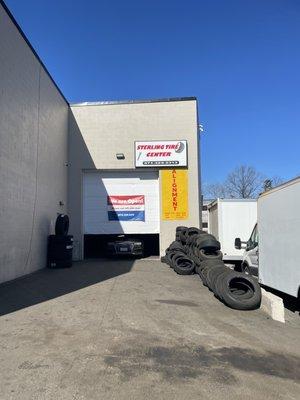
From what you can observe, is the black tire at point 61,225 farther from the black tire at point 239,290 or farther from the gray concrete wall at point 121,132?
the black tire at point 239,290

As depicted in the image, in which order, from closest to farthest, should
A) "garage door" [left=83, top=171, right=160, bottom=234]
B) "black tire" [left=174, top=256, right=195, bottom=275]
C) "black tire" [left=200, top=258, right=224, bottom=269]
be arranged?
"black tire" [left=200, top=258, right=224, bottom=269] < "black tire" [left=174, top=256, right=195, bottom=275] < "garage door" [left=83, top=171, right=160, bottom=234]

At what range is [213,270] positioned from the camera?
11977 mm

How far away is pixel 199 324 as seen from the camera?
8023mm

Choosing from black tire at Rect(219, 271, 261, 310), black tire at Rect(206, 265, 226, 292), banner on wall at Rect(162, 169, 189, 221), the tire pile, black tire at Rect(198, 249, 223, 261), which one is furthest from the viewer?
banner on wall at Rect(162, 169, 189, 221)

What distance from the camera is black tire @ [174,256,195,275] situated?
607 inches

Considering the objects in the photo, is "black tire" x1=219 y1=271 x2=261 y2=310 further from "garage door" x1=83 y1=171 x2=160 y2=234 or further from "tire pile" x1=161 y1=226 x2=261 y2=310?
"garage door" x1=83 y1=171 x2=160 y2=234

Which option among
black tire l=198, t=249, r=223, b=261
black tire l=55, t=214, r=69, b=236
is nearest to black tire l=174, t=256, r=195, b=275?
black tire l=198, t=249, r=223, b=261

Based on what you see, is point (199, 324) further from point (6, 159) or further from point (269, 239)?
point (6, 159)

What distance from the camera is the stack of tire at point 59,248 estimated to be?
17359mm

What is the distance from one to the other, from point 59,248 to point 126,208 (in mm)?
6128

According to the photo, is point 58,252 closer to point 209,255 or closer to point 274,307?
point 209,255

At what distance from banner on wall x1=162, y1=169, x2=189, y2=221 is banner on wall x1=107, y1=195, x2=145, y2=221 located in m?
1.24

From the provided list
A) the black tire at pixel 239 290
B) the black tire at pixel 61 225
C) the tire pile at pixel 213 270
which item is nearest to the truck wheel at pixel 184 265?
the tire pile at pixel 213 270

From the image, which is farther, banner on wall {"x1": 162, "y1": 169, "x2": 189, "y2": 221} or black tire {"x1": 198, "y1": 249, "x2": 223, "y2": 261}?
banner on wall {"x1": 162, "y1": 169, "x2": 189, "y2": 221}
